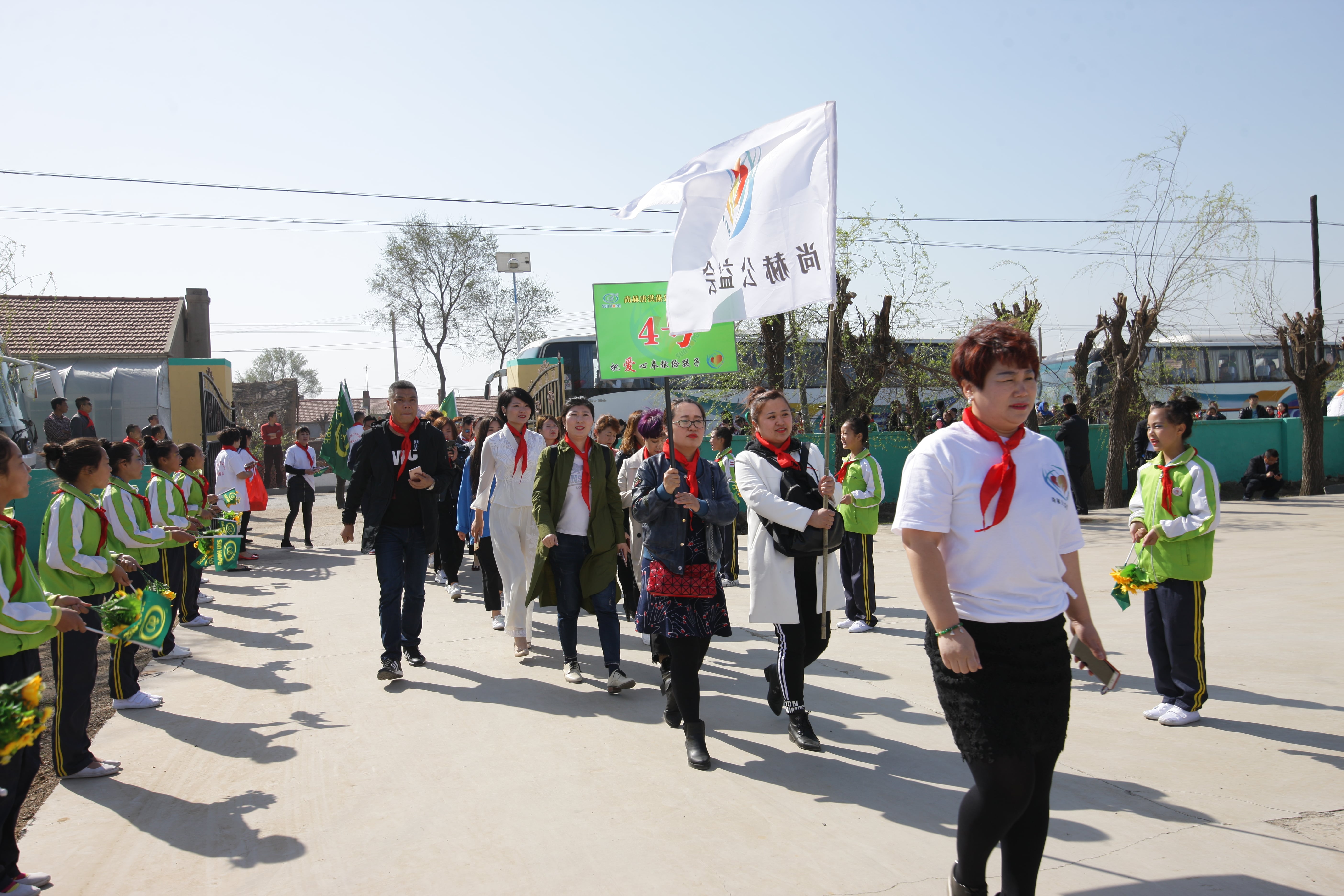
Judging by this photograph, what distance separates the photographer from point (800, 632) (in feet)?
14.7

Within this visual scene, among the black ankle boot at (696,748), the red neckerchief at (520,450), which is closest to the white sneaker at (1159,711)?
the black ankle boot at (696,748)

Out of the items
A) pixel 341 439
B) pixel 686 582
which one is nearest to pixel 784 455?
pixel 686 582

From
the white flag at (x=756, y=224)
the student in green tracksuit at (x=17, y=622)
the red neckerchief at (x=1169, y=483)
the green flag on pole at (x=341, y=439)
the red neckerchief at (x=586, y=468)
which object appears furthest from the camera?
the green flag on pole at (x=341, y=439)

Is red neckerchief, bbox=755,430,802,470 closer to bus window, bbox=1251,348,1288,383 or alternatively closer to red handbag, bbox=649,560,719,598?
red handbag, bbox=649,560,719,598

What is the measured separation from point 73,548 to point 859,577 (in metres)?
5.47

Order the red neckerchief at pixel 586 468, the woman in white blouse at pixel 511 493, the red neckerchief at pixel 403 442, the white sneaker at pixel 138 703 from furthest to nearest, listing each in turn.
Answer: the woman in white blouse at pixel 511 493
the red neckerchief at pixel 403 442
the red neckerchief at pixel 586 468
the white sneaker at pixel 138 703

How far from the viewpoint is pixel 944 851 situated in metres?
3.27

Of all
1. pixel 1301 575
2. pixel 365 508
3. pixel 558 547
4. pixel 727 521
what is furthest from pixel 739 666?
pixel 1301 575

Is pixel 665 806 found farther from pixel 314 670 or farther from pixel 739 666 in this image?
pixel 314 670

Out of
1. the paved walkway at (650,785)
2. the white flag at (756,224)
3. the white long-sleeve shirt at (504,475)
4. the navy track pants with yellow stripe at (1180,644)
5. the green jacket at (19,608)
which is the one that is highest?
the white flag at (756,224)

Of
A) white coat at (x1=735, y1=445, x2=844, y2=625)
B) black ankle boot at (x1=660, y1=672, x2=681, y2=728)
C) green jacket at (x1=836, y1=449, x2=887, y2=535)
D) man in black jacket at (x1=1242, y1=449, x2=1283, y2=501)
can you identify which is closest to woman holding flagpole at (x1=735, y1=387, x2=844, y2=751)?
white coat at (x1=735, y1=445, x2=844, y2=625)

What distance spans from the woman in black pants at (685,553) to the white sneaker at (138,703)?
10.4 ft

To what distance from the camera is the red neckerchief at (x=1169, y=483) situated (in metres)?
4.82

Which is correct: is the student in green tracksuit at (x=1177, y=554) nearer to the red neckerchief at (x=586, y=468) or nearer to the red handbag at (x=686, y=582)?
the red handbag at (x=686, y=582)
